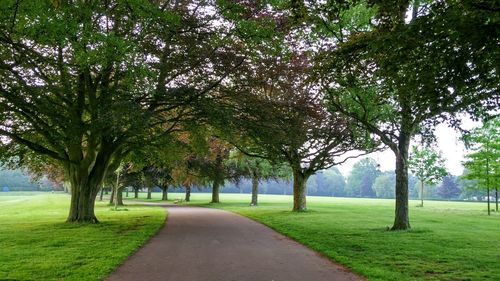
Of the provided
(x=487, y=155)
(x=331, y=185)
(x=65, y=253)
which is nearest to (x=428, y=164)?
(x=487, y=155)

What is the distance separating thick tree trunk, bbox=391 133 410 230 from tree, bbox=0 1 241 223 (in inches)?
298

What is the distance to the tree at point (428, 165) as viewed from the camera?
49.5 meters

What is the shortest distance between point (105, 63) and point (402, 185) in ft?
40.6

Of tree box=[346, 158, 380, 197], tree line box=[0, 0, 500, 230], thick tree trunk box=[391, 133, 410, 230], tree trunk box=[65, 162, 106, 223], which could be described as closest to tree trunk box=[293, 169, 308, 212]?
tree line box=[0, 0, 500, 230]

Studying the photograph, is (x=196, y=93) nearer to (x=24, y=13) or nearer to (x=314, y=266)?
(x=24, y=13)

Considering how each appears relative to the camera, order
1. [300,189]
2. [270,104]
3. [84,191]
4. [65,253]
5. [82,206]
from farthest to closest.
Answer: [300,189] → [84,191] → [82,206] → [270,104] → [65,253]

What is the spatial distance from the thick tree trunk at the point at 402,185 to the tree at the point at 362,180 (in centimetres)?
13537

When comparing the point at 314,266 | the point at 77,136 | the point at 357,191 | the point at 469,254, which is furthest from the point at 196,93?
the point at 357,191

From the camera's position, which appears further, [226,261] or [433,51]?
[226,261]

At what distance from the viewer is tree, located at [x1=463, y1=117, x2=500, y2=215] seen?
3462 cm

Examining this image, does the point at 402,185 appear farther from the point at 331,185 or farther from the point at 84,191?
the point at 331,185

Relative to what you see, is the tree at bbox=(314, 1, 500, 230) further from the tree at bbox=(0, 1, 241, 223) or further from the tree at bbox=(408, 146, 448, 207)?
the tree at bbox=(408, 146, 448, 207)

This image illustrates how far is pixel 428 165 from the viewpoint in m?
49.8

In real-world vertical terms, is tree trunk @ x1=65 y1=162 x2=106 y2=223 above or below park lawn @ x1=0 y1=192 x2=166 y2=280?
above
